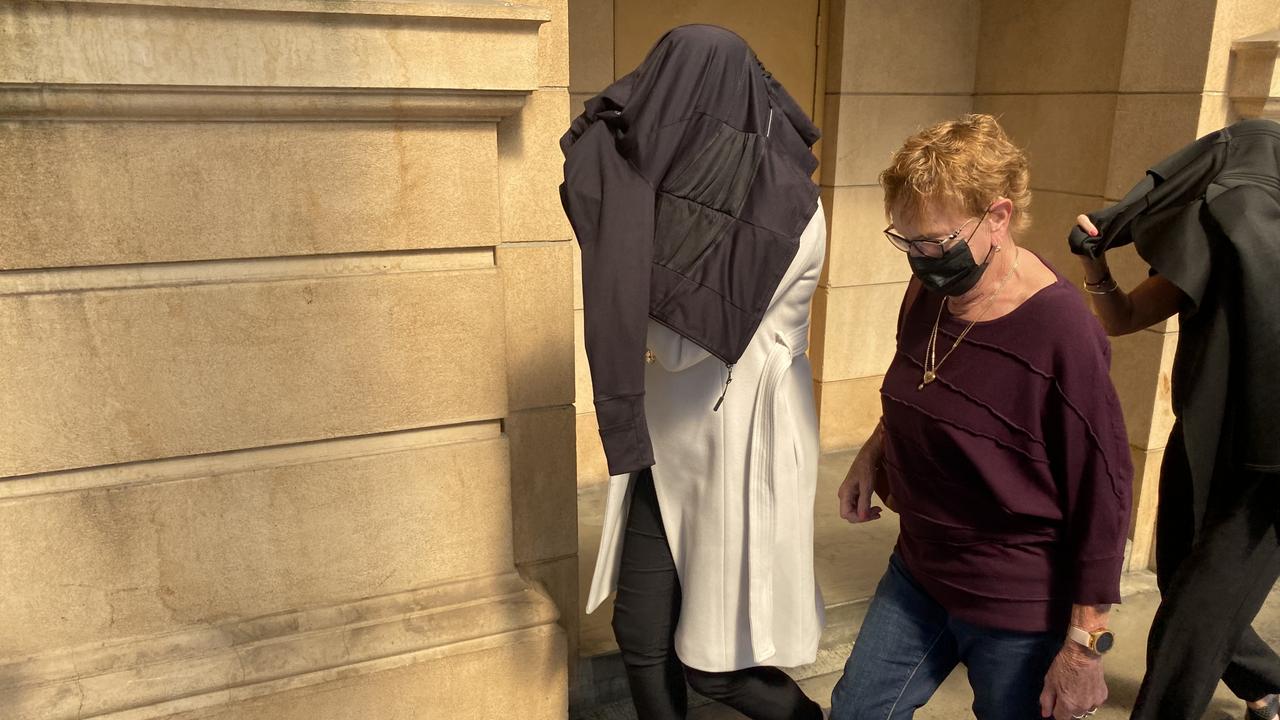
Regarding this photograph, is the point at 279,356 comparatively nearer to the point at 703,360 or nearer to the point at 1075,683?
the point at 703,360

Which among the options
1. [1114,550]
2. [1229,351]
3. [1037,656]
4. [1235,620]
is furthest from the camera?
[1235,620]

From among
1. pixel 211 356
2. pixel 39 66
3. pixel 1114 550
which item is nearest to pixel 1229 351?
pixel 1114 550

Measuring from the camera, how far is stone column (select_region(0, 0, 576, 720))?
2.44 meters

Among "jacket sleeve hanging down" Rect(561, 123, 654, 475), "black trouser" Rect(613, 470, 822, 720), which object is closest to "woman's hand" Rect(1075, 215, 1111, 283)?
"jacket sleeve hanging down" Rect(561, 123, 654, 475)

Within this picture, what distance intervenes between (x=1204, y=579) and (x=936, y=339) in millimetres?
1102

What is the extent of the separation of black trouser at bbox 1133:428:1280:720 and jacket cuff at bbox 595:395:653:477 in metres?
1.55

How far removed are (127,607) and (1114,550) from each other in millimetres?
2580

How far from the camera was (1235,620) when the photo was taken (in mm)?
2635

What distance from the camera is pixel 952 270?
2.15 m

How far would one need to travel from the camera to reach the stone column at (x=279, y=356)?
2.44m

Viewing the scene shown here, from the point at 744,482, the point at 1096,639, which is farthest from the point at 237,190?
the point at 1096,639

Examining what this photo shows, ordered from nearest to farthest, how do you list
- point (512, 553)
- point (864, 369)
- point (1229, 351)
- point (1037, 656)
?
point (1037, 656) → point (1229, 351) → point (512, 553) → point (864, 369)

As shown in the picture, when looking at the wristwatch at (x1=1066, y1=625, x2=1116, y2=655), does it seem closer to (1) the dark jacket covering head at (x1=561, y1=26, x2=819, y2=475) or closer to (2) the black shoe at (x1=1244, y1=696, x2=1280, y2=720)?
(1) the dark jacket covering head at (x1=561, y1=26, x2=819, y2=475)

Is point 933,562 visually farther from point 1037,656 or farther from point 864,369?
point 864,369
